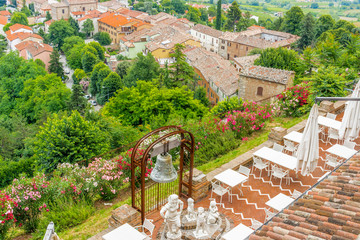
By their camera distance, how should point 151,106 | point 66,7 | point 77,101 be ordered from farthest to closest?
point 66,7, point 77,101, point 151,106

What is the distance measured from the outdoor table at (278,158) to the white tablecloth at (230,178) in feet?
4.18

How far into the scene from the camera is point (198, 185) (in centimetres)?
881

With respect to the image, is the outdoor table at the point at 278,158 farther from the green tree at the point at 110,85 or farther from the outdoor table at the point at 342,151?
the green tree at the point at 110,85

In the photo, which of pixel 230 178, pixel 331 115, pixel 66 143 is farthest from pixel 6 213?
pixel 331 115

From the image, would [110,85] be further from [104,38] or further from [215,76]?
[104,38]

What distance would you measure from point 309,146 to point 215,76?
37.4m

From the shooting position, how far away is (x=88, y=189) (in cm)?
924

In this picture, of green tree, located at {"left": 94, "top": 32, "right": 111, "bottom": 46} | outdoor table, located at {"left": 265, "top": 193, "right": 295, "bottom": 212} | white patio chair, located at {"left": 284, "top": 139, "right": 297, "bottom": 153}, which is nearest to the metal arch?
outdoor table, located at {"left": 265, "top": 193, "right": 295, "bottom": 212}

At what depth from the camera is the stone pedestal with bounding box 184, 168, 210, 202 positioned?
8789 mm

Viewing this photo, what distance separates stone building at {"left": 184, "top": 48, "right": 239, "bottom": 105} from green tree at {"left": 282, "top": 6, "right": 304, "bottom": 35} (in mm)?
33805

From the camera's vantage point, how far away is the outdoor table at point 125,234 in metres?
6.79

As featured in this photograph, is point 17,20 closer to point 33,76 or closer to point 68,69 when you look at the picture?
point 68,69

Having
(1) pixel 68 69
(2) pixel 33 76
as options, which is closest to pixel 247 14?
(1) pixel 68 69

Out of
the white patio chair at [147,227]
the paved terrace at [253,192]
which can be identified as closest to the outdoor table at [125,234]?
the white patio chair at [147,227]
